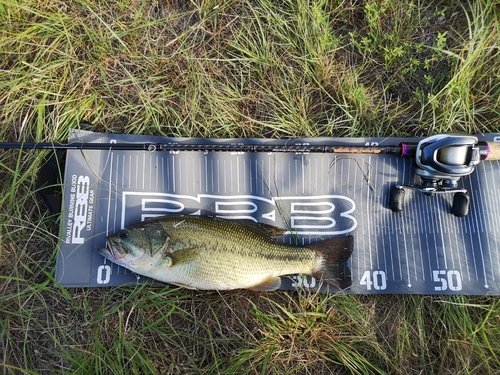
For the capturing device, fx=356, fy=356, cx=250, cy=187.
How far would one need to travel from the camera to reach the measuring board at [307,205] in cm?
282

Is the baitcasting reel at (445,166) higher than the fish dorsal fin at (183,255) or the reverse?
higher

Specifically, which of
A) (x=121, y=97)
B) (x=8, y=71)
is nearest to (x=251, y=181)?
(x=121, y=97)

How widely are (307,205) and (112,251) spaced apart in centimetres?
154

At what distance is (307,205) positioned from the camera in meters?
2.93

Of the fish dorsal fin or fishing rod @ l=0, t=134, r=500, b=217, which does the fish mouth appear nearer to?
the fish dorsal fin

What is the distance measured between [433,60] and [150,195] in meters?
2.70

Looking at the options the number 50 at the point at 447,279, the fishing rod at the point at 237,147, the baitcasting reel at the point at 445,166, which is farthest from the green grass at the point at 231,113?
the baitcasting reel at the point at 445,166

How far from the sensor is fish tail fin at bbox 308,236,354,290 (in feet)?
8.86

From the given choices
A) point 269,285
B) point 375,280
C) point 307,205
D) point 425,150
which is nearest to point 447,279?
point 375,280

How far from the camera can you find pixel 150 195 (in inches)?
114

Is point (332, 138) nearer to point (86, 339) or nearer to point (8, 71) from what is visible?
point (86, 339)

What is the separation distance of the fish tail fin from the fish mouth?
4.61ft

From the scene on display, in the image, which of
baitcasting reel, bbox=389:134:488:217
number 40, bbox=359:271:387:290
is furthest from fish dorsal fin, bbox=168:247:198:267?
baitcasting reel, bbox=389:134:488:217

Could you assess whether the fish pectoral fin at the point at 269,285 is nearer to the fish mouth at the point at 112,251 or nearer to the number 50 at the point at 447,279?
the fish mouth at the point at 112,251
